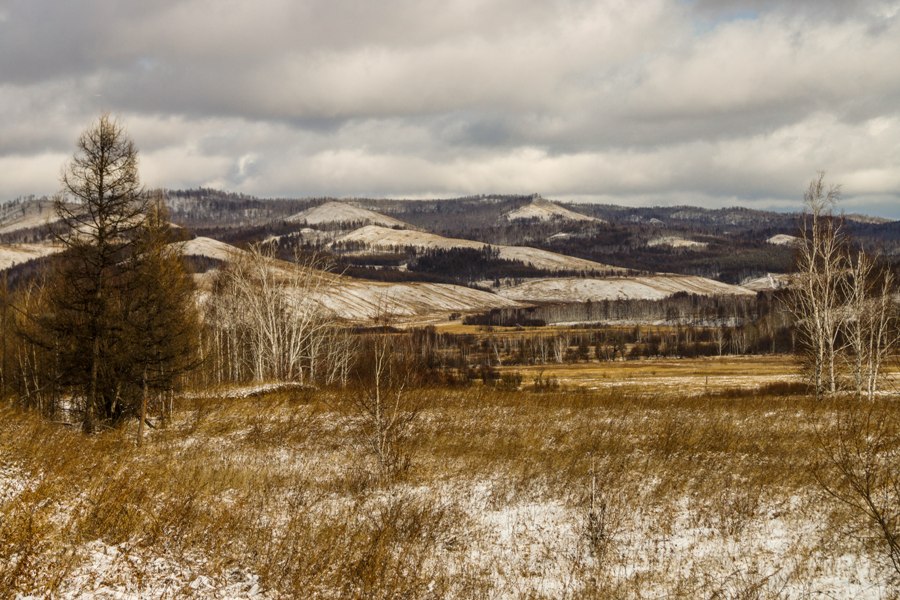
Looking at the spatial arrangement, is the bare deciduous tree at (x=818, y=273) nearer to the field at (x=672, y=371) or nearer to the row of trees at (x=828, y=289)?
the row of trees at (x=828, y=289)

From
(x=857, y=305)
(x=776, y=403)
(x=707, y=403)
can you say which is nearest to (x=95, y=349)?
(x=707, y=403)

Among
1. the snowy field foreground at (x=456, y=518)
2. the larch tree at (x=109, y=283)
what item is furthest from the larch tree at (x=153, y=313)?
the snowy field foreground at (x=456, y=518)

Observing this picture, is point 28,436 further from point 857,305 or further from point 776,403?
point 857,305

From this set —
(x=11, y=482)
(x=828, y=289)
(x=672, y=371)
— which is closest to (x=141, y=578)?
(x=11, y=482)

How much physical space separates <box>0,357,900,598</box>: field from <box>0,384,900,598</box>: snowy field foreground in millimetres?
51

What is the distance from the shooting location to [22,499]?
430 inches

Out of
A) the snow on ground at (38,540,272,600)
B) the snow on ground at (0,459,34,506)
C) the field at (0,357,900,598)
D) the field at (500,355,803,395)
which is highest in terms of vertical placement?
the snow on ground at (0,459,34,506)

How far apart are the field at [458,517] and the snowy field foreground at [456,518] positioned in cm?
5

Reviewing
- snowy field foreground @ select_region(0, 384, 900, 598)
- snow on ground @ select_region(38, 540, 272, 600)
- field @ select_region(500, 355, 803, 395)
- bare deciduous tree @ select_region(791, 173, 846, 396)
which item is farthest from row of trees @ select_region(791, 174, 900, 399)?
field @ select_region(500, 355, 803, 395)

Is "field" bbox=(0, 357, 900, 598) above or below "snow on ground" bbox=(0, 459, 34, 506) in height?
below

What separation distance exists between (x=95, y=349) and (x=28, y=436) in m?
6.35

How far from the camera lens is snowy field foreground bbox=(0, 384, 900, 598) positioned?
31.7ft

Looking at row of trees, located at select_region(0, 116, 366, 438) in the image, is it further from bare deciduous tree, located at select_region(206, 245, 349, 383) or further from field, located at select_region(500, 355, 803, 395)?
field, located at select_region(500, 355, 803, 395)

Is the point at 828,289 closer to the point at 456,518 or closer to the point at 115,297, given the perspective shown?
the point at 456,518
